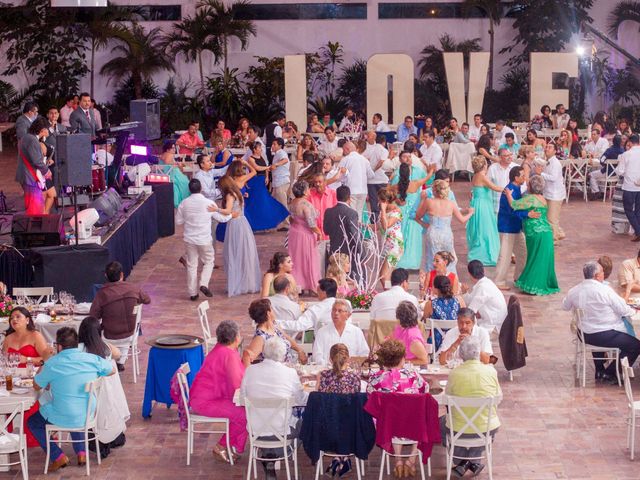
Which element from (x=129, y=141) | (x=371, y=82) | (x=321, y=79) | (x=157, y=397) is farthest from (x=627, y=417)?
(x=321, y=79)

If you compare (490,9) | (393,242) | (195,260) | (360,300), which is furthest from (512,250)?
(490,9)

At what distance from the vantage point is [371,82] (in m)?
23.8

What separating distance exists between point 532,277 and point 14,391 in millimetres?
6403

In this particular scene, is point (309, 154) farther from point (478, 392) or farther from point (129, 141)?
point (478, 392)

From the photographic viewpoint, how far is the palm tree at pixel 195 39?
998 inches

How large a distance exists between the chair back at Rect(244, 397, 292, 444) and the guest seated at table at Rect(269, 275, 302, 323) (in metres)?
1.69

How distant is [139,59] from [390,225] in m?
14.8

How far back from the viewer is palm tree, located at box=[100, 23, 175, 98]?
2544 centimetres

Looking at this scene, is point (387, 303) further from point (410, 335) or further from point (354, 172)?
point (354, 172)

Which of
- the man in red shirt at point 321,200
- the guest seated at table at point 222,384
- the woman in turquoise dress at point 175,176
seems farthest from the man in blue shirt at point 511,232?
the woman in turquoise dress at point 175,176

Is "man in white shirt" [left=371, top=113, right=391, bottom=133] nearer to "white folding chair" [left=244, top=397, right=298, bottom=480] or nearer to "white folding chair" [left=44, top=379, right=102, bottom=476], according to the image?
"white folding chair" [left=44, top=379, right=102, bottom=476]

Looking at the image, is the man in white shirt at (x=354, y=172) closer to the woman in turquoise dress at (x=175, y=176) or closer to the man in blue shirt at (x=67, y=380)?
the woman in turquoise dress at (x=175, y=176)

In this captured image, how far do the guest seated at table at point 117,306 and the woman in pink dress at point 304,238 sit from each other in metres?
2.77

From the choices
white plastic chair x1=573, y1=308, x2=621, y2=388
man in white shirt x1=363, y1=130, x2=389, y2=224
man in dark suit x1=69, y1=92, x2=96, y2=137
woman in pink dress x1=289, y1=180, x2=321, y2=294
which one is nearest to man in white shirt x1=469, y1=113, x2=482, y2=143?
man in white shirt x1=363, y1=130, x2=389, y2=224
